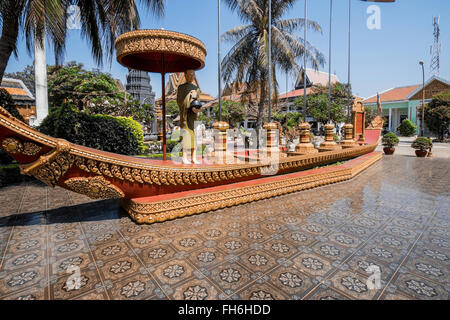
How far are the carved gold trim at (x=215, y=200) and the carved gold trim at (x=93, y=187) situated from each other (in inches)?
14.4

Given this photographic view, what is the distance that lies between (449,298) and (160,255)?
2.56 meters

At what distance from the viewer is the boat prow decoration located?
248cm

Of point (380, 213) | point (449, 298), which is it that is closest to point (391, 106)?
point (380, 213)

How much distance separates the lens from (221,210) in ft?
12.7

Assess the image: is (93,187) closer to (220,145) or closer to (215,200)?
(215,200)

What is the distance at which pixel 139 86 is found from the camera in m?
18.6

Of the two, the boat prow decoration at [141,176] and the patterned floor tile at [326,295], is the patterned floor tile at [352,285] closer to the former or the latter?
the patterned floor tile at [326,295]

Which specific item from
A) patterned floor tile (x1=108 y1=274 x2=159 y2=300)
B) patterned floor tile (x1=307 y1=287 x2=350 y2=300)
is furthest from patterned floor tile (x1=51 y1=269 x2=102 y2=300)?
patterned floor tile (x1=307 y1=287 x2=350 y2=300)

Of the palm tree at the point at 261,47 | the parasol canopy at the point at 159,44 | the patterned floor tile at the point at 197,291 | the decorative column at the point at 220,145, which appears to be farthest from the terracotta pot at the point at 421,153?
the patterned floor tile at the point at 197,291

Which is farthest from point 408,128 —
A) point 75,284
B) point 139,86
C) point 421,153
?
point 75,284

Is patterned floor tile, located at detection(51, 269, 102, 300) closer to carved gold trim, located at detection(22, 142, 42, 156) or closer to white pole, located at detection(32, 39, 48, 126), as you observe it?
carved gold trim, located at detection(22, 142, 42, 156)

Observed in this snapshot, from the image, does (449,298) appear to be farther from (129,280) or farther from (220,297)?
(129,280)

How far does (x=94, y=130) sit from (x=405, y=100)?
39173 mm

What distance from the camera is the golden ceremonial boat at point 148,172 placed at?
2.51 m
